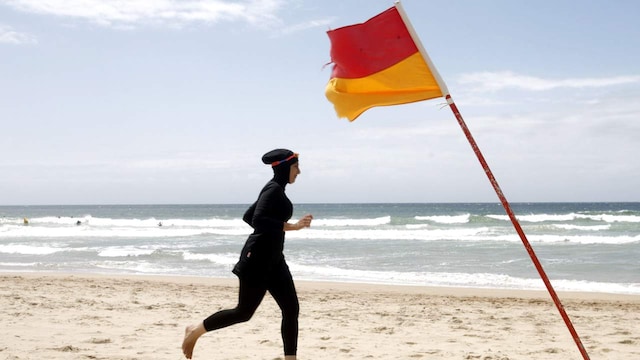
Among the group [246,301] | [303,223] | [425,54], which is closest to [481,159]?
[425,54]

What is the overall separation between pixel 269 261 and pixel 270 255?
0.15 feet

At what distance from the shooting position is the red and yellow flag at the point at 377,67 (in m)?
4.58

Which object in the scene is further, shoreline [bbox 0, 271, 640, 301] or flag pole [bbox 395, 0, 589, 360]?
shoreline [bbox 0, 271, 640, 301]

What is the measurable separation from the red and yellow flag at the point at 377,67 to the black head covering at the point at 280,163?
555mm

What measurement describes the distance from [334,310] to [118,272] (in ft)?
29.2

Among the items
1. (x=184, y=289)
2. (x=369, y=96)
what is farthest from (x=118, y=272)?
(x=369, y=96)

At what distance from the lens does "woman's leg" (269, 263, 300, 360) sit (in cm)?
491

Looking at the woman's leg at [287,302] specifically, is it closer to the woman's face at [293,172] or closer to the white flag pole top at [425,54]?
the woman's face at [293,172]

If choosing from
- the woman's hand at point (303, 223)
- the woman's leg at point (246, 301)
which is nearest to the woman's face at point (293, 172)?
the woman's hand at point (303, 223)

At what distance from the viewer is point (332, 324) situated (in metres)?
8.19

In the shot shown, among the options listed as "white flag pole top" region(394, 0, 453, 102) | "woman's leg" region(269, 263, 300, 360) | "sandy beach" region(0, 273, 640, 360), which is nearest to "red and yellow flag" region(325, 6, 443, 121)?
"white flag pole top" region(394, 0, 453, 102)

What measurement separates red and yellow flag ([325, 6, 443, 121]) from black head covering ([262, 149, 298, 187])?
555mm

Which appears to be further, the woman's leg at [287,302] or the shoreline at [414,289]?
the shoreline at [414,289]

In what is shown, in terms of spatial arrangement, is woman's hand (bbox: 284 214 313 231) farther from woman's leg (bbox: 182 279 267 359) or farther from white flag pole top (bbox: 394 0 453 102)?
white flag pole top (bbox: 394 0 453 102)
